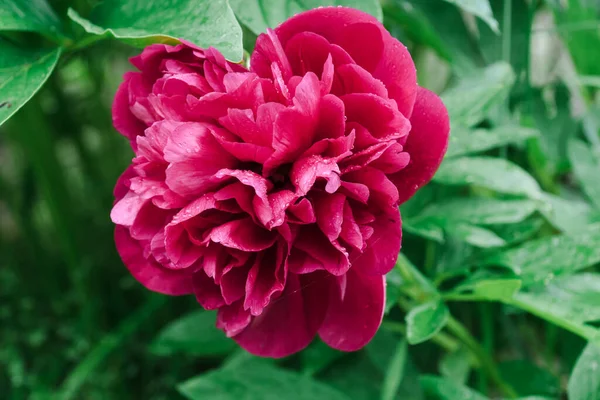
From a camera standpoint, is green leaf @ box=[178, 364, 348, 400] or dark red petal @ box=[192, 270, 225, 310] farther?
green leaf @ box=[178, 364, 348, 400]

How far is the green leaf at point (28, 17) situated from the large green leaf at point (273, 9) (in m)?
0.13

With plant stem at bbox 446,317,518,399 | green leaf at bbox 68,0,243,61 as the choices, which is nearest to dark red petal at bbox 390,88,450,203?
green leaf at bbox 68,0,243,61

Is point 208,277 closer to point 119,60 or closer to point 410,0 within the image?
point 410,0

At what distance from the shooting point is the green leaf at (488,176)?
44 cm

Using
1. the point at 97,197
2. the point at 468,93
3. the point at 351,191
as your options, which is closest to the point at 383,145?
the point at 351,191

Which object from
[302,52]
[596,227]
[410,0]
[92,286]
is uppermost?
[302,52]

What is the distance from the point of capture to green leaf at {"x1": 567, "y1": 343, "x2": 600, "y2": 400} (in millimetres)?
423

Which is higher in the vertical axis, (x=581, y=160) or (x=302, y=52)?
(x=302, y=52)

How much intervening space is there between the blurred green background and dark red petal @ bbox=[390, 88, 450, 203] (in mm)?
88

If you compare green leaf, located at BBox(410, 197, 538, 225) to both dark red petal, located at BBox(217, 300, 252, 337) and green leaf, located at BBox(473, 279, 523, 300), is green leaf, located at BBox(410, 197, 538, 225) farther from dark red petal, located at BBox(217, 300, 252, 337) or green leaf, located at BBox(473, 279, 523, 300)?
dark red petal, located at BBox(217, 300, 252, 337)

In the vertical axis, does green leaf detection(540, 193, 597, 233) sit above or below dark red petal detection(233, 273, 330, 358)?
below

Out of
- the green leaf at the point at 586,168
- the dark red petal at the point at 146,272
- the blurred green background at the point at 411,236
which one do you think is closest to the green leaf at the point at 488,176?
the blurred green background at the point at 411,236

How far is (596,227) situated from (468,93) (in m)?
0.13

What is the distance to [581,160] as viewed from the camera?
0.54 m
